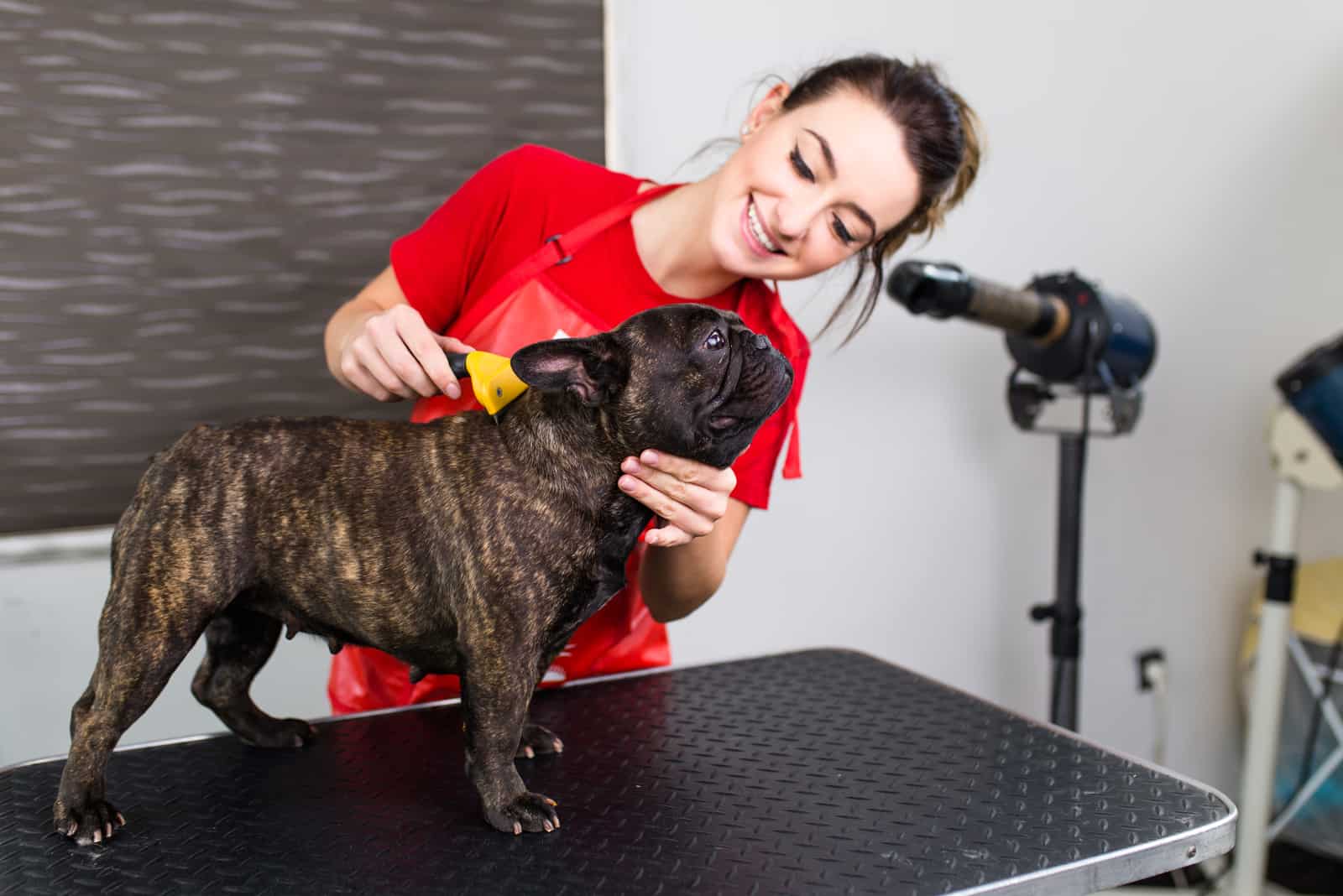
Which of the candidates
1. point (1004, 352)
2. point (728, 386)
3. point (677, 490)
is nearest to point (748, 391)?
point (728, 386)

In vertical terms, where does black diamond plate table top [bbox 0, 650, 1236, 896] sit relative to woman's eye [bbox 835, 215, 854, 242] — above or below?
below

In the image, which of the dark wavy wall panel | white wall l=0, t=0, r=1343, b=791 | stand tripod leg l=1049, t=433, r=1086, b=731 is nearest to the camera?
the dark wavy wall panel

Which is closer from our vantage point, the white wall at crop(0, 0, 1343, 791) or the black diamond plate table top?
the black diamond plate table top

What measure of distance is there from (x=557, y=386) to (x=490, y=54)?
4.04 ft

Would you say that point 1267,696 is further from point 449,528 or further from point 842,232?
point 449,528

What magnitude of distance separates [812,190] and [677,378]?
1.26 ft

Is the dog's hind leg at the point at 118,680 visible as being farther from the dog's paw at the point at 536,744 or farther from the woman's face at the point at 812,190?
the woman's face at the point at 812,190

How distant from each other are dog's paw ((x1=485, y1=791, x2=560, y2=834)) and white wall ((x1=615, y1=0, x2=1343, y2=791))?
4.33 feet

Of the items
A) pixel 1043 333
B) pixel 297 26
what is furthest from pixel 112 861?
pixel 1043 333

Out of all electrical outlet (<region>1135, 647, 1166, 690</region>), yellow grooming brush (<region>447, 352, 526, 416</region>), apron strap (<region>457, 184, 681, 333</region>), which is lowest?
electrical outlet (<region>1135, 647, 1166, 690</region>)

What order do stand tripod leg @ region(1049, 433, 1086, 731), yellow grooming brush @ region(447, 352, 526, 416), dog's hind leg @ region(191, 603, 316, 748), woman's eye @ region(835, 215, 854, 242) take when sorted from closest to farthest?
yellow grooming brush @ region(447, 352, 526, 416)
dog's hind leg @ region(191, 603, 316, 748)
woman's eye @ region(835, 215, 854, 242)
stand tripod leg @ region(1049, 433, 1086, 731)

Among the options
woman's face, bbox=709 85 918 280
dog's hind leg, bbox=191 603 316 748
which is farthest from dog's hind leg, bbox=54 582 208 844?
woman's face, bbox=709 85 918 280

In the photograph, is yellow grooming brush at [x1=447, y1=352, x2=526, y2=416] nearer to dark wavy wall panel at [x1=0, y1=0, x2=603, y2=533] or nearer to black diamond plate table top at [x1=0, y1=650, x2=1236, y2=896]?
black diamond plate table top at [x1=0, y1=650, x2=1236, y2=896]

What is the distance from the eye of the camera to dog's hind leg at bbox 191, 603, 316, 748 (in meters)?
1.17
